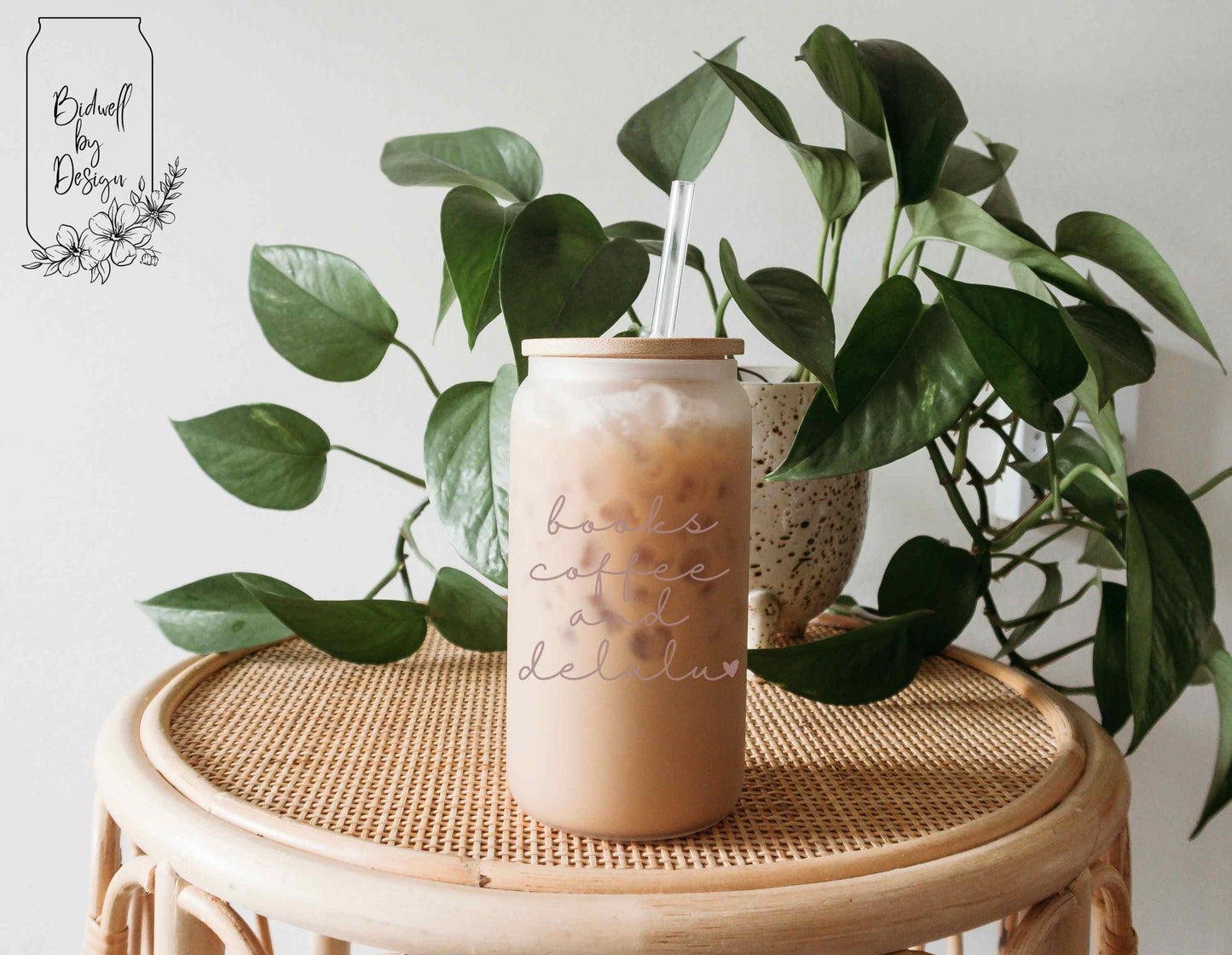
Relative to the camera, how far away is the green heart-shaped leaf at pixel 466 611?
2.23ft

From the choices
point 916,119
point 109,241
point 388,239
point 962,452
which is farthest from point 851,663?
point 109,241

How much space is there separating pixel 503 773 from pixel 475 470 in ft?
0.59

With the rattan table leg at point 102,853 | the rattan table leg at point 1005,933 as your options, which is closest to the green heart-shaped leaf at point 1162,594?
the rattan table leg at point 1005,933

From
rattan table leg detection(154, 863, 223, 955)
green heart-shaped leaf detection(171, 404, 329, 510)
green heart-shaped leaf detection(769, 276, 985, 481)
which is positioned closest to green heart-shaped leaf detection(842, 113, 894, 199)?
green heart-shaped leaf detection(769, 276, 985, 481)

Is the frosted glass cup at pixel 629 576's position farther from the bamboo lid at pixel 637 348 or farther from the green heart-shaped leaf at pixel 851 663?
the green heart-shaped leaf at pixel 851 663

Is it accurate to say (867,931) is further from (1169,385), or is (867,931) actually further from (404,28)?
(404,28)

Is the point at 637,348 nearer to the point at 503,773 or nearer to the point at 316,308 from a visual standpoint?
the point at 503,773

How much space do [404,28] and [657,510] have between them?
2.31ft

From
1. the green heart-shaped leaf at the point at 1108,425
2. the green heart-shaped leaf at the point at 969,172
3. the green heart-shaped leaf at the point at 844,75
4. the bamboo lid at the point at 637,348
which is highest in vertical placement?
the green heart-shaped leaf at the point at 844,75

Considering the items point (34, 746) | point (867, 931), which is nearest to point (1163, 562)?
Result: point (867, 931)

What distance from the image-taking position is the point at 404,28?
94 centimetres

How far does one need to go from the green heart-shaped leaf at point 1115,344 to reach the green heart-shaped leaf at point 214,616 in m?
0.52

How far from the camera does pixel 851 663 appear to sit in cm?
60

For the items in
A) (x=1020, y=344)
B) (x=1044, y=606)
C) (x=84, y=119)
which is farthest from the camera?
(x=84, y=119)
